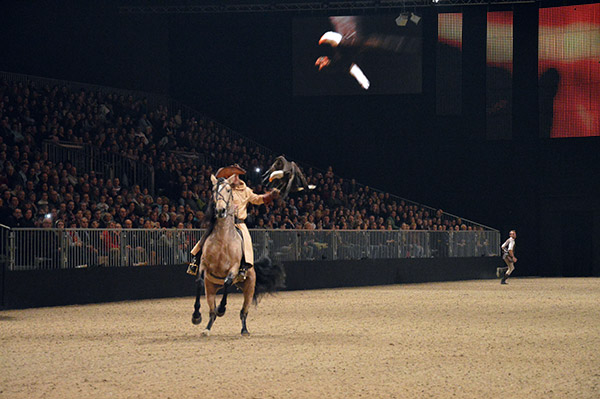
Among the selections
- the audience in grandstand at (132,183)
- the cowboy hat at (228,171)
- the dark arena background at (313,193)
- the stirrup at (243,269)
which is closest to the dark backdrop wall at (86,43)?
the dark arena background at (313,193)


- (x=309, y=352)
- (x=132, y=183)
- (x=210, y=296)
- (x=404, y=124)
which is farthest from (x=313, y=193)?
(x=309, y=352)

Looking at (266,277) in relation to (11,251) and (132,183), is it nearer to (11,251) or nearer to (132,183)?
(11,251)

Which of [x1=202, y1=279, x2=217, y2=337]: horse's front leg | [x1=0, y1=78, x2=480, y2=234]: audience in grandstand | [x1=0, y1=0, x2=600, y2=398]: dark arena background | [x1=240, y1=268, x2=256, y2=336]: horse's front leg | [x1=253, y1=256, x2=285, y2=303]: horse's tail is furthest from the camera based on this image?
[x1=0, y1=78, x2=480, y2=234]: audience in grandstand

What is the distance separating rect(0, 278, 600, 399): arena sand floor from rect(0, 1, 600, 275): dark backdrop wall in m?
18.5

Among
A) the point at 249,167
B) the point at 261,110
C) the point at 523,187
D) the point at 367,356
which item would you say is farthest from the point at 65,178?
the point at 523,187

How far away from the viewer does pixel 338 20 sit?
35.8m

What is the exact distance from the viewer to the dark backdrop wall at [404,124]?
3819 cm

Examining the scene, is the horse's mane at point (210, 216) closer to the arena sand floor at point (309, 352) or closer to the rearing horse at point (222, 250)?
the rearing horse at point (222, 250)

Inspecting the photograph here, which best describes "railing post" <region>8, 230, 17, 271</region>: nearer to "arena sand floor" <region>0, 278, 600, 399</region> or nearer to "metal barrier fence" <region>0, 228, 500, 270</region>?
"metal barrier fence" <region>0, 228, 500, 270</region>

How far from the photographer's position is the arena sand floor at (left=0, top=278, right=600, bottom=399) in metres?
8.59

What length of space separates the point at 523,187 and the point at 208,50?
1498cm

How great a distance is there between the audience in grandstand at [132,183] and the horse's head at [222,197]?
8.49 metres

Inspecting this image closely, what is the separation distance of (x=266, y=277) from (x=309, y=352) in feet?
11.2

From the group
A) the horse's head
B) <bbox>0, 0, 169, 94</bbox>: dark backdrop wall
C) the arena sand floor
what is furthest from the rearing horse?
<bbox>0, 0, 169, 94</bbox>: dark backdrop wall
